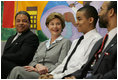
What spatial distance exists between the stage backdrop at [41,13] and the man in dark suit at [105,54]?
1242 millimetres

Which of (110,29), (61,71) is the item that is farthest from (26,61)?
(110,29)

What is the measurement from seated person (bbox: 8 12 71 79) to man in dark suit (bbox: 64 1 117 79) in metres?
0.53

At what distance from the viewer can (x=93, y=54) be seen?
2.25 meters

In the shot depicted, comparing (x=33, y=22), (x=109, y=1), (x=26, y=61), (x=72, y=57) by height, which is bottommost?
(x=26, y=61)

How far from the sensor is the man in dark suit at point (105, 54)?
78.2 inches

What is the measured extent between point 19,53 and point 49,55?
21.1 inches

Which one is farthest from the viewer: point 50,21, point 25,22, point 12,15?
point 12,15

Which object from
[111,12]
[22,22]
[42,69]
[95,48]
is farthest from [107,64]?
[22,22]

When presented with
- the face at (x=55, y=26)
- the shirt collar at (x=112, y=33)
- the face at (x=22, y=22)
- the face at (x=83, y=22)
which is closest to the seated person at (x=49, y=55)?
the face at (x=55, y=26)

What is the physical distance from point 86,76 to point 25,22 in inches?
65.4

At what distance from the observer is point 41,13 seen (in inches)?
155

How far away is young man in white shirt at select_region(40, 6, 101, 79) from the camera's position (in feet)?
7.88

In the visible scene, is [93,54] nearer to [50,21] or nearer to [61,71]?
[61,71]

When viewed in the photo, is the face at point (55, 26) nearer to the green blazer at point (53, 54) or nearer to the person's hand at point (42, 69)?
the green blazer at point (53, 54)
